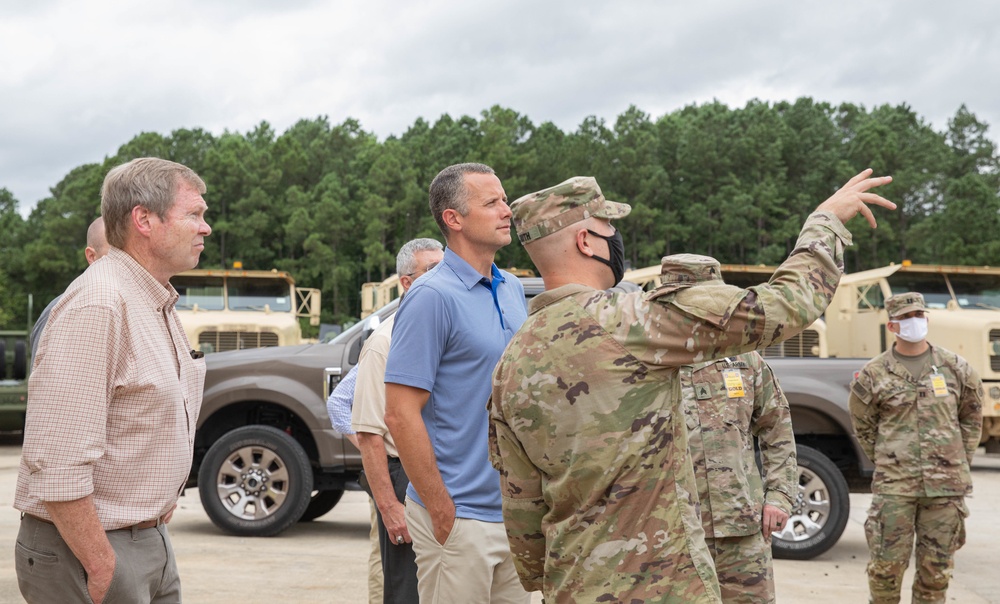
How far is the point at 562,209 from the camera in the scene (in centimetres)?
250

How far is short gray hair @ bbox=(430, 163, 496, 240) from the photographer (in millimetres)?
3371

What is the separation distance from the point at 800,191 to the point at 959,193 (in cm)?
Result: 1336

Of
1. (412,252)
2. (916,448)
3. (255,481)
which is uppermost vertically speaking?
(412,252)

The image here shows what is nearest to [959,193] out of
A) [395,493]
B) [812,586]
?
[812,586]

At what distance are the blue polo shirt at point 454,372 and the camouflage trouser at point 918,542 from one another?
3.48m

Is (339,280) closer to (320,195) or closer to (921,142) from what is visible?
(320,195)

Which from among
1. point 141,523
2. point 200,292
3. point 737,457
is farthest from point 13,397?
point 141,523

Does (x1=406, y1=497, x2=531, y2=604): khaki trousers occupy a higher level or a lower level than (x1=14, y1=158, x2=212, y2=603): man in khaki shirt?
lower

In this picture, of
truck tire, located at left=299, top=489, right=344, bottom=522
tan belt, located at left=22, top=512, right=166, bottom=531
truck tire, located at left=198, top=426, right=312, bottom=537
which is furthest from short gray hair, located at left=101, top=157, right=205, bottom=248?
truck tire, located at left=299, top=489, right=344, bottom=522

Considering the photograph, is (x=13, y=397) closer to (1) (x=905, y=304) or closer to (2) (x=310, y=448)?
(2) (x=310, y=448)

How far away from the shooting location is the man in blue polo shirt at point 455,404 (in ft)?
10.3

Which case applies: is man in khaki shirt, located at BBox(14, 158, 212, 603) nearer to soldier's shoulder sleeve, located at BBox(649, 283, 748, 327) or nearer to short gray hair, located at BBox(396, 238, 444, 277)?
soldier's shoulder sleeve, located at BBox(649, 283, 748, 327)

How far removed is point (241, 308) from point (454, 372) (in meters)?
11.9

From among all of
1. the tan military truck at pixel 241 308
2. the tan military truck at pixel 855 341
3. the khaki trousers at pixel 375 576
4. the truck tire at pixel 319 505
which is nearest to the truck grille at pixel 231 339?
the tan military truck at pixel 241 308
